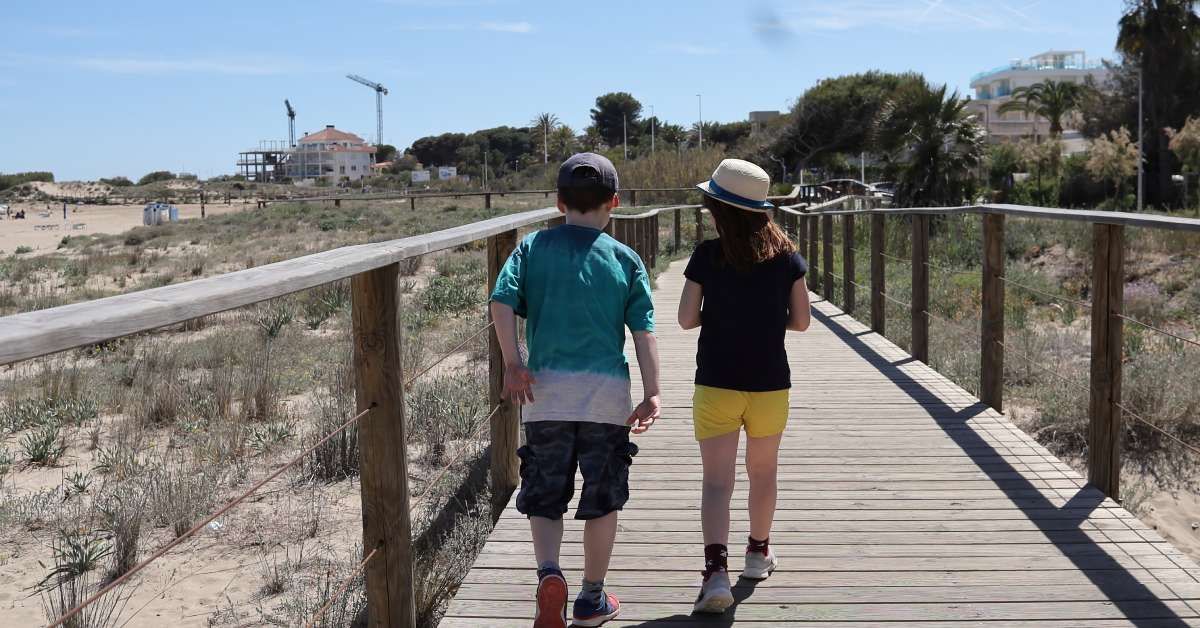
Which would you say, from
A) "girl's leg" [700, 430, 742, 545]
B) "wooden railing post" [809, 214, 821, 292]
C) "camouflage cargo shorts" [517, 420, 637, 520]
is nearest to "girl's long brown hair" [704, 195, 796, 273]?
"girl's leg" [700, 430, 742, 545]

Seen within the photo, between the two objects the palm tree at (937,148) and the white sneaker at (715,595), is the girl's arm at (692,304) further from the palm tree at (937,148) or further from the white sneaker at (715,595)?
the palm tree at (937,148)

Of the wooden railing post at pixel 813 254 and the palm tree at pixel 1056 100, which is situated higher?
the palm tree at pixel 1056 100

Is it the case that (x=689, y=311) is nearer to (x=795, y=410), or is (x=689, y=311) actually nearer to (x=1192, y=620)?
(x=1192, y=620)

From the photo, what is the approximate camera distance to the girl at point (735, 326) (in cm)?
331

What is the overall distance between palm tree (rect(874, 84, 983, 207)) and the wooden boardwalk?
22.4 meters

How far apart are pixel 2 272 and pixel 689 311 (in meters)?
23.3

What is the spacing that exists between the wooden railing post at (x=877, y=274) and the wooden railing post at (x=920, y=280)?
1.18 metres

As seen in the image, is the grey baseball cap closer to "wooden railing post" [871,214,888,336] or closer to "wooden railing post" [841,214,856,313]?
"wooden railing post" [871,214,888,336]

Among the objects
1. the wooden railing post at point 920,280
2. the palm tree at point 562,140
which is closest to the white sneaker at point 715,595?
the wooden railing post at point 920,280

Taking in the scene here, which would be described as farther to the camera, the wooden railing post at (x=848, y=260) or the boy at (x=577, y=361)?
the wooden railing post at (x=848, y=260)

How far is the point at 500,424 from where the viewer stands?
4.68m

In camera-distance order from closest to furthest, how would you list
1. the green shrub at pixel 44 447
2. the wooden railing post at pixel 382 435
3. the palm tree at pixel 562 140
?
the wooden railing post at pixel 382 435
the green shrub at pixel 44 447
the palm tree at pixel 562 140

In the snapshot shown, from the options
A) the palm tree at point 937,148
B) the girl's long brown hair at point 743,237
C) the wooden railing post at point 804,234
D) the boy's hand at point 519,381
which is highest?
the palm tree at point 937,148

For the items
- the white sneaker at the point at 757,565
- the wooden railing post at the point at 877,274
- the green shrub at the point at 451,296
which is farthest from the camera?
the green shrub at the point at 451,296
